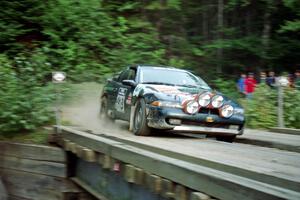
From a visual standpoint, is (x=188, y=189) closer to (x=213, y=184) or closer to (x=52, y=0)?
(x=213, y=184)

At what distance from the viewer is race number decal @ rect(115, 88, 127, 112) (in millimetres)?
10680

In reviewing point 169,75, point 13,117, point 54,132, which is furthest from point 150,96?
point 13,117

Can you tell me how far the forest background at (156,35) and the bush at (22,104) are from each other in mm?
6465

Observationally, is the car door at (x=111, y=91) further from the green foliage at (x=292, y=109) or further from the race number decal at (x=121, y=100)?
the green foliage at (x=292, y=109)

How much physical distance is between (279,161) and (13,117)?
263 inches

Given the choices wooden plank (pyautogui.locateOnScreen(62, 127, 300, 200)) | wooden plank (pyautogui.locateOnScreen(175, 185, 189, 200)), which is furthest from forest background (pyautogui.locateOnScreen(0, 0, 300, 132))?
wooden plank (pyautogui.locateOnScreen(175, 185, 189, 200))

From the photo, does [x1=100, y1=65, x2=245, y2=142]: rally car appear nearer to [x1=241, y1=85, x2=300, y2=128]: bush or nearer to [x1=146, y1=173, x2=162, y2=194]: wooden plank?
[x1=146, y1=173, x2=162, y2=194]: wooden plank

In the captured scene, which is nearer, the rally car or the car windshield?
A: the rally car

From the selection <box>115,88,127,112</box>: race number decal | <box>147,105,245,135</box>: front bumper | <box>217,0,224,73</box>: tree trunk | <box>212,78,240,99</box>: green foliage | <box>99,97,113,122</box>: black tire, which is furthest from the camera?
<box>217,0,224,73</box>: tree trunk

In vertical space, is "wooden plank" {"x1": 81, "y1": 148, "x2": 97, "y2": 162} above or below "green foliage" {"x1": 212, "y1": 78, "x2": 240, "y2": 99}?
below

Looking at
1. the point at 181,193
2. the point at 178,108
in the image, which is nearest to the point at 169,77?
the point at 178,108

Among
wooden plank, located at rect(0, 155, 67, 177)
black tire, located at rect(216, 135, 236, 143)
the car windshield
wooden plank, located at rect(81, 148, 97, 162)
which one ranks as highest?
the car windshield

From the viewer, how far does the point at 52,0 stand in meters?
22.8

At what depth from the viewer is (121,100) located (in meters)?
10.8
